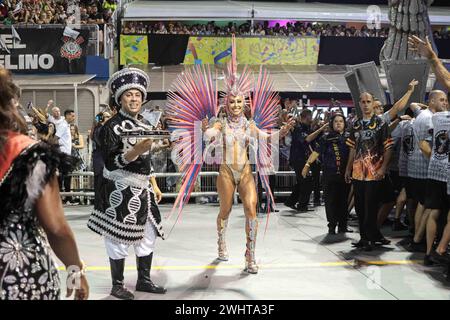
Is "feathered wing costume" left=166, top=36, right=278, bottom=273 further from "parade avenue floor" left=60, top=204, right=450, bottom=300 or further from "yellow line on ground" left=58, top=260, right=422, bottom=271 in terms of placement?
"parade avenue floor" left=60, top=204, right=450, bottom=300

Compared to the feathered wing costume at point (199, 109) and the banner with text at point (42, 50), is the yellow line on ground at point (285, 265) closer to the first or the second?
the feathered wing costume at point (199, 109)

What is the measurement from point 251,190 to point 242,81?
1.09 m

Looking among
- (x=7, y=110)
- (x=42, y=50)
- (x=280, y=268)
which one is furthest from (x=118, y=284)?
(x=42, y=50)

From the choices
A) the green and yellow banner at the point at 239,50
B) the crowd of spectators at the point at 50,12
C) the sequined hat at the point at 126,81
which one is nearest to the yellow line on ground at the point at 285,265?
the sequined hat at the point at 126,81

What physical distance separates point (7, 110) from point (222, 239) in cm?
427

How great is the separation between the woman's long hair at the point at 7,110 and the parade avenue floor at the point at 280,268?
290 cm

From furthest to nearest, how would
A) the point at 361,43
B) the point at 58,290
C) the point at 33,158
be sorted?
the point at 361,43 → the point at 58,290 → the point at 33,158

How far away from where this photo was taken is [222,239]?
657 cm

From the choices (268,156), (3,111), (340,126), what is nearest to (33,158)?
(3,111)

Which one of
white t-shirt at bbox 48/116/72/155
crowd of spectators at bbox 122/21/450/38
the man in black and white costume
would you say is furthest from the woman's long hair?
crowd of spectators at bbox 122/21/450/38

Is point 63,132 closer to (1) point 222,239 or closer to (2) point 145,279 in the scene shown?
(1) point 222,239

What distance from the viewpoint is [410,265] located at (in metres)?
6.30
